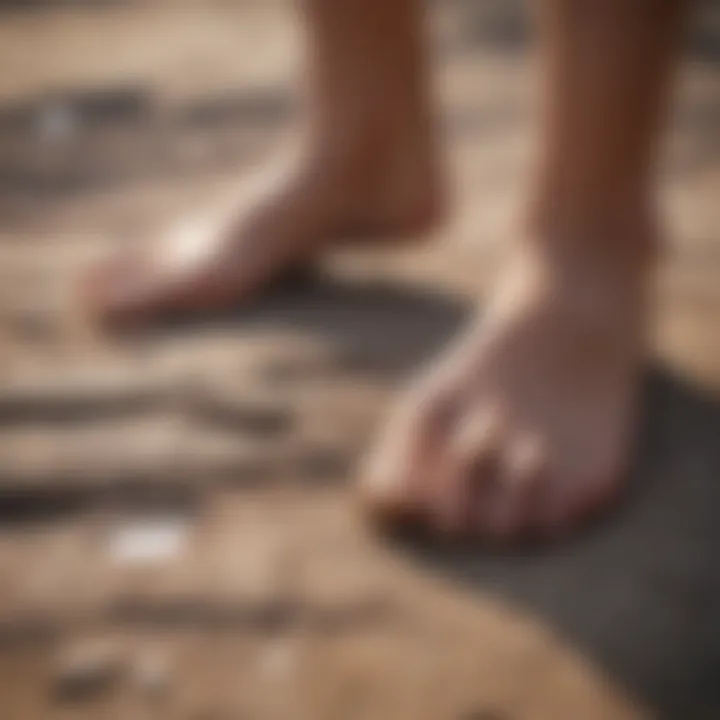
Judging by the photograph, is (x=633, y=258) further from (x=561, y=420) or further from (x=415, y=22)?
(x=415, y=22)

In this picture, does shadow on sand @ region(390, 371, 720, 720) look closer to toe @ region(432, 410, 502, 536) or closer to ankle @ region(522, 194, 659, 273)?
toe @ region(432, 410, 502, 536)

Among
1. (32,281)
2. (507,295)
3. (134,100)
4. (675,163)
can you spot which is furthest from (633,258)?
(134,100)

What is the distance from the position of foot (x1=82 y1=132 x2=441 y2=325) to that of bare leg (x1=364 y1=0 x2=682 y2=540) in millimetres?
145

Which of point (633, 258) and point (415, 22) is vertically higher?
point (415, 22)

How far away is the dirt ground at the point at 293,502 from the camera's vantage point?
2.01 ft

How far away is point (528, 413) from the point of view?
73 centimetres

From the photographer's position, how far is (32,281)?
3.09 ft

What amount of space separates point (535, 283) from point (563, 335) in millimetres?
41

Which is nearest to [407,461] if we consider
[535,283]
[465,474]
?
[465,474]

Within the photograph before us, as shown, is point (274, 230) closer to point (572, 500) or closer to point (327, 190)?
point (327, 190)

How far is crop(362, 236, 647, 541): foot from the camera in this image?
0.70 meters

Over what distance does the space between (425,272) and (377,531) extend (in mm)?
298

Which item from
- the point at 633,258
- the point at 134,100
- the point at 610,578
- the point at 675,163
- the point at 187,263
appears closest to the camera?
the point at 610,578

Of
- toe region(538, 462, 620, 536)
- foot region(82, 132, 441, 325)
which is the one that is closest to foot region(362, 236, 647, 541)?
toe region(538, 462, 620, 536)
